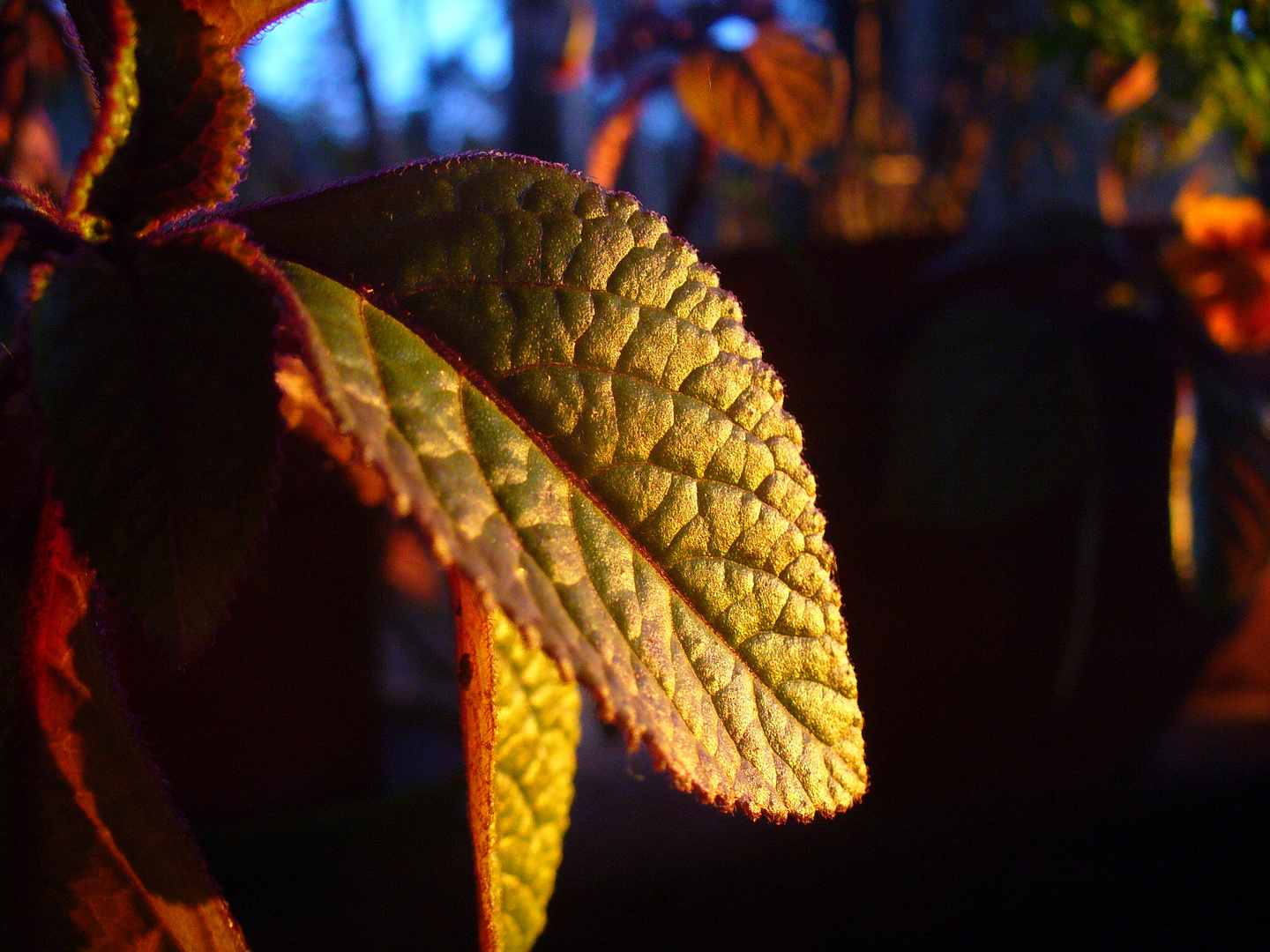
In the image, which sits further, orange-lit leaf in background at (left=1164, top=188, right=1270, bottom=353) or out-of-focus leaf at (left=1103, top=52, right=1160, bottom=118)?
out-of-focus leaf at (left=1103, top=52, right=1160, bottom=118)

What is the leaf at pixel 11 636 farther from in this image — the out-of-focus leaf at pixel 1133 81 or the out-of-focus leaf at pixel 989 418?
the out-of-focus leaf at pixel 1133 81

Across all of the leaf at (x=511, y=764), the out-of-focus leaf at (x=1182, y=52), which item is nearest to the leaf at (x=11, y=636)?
the leaf at (x=511, y=764)

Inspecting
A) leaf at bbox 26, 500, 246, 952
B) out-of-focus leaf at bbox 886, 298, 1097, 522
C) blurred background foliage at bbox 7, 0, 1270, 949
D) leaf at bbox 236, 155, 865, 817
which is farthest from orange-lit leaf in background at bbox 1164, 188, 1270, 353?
leaf at bbox 26, 500, 246, 952

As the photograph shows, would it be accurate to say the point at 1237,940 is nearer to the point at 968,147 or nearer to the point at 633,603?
the point at 633,603

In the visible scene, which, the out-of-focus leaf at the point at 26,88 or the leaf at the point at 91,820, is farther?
the out-of-focus leaf at the point at 26,88

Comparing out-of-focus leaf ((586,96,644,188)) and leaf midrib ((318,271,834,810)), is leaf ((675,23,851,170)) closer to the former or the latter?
out-of-focus leaf ((586,96,644,188))
